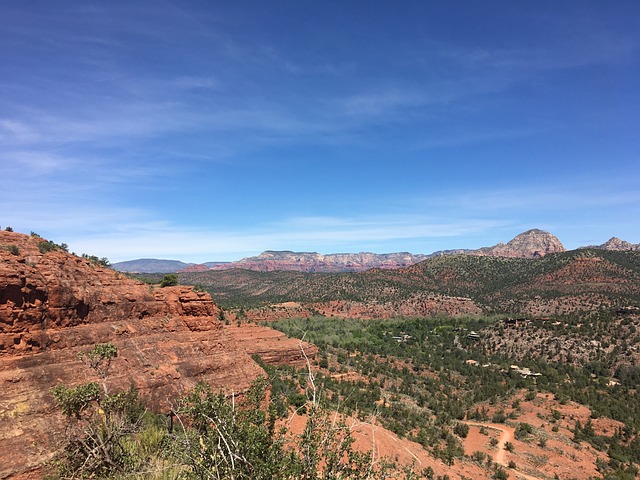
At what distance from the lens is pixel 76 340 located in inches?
746

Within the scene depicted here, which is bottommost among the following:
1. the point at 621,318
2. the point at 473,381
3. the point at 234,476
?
the point at 473,381

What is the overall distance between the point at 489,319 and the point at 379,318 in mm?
23795

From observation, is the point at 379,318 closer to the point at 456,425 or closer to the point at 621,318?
the point at 621,318

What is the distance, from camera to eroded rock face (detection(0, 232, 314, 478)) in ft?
45.1

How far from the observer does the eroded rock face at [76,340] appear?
13.7 m

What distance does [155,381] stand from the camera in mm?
19906

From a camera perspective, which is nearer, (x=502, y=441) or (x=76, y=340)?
(x=76, y=340)

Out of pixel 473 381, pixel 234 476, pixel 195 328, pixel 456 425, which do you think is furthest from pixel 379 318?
pixel 234 476

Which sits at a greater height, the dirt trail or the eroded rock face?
the eroded rock face

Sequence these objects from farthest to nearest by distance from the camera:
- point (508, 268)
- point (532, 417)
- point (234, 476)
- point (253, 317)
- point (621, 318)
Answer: point (508, 268) < point (253, 317) < point (621, 318) < point (532, 417) < point (234, 476)

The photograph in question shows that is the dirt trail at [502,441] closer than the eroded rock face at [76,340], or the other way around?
the eroded rock face at [76,340]

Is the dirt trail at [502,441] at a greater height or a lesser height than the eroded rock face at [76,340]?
lesser

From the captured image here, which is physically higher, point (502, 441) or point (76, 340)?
point (76, 340)

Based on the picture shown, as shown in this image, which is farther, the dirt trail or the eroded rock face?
the dirt trail
